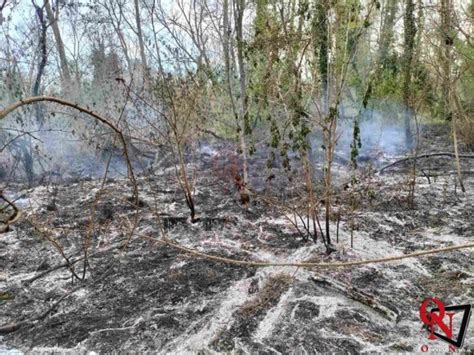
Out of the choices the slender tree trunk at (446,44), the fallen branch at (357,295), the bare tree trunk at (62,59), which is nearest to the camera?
the fallen branch at (357,295)

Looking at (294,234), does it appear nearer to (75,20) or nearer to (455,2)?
(455,2)

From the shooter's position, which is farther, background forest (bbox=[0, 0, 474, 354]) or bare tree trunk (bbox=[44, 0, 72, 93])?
bare tree trunk (bbox=[44, 0, 72, 93])

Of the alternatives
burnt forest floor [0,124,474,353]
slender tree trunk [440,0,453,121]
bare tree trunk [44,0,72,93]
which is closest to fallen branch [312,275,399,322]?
burnt forest floor [0,124,474,353]

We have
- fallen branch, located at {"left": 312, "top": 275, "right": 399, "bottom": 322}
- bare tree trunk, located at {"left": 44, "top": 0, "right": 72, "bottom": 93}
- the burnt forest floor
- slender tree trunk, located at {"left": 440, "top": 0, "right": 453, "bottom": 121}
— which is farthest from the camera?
bare tree trunk, located at {"left": 44, "top": 0, "right": 72, "bottom": 93}

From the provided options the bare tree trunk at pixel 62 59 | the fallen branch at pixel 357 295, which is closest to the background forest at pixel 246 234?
the fallen branch at pixel 357 295

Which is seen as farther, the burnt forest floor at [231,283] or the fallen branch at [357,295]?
the fallen branch at [357,295]

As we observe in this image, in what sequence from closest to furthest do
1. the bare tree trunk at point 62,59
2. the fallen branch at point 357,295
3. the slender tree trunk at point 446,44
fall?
the fallen branch at point 357,295, the slender tree trunk at point 446,44, the bare tree trunk at point 62,59

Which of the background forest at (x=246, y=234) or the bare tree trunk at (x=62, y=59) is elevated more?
the bare tree trunk at (x=62, y=59)

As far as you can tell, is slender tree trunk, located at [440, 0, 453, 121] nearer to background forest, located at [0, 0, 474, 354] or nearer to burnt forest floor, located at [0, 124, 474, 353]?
background forest, located at [0, 0, 474, 354]

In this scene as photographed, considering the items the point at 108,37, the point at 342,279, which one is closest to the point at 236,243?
the point at 342,279

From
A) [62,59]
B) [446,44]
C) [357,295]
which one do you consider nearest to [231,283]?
[357,295]

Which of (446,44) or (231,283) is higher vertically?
(446,44)

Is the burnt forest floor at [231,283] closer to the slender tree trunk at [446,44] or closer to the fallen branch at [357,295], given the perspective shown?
the fallen branch at [357,295]

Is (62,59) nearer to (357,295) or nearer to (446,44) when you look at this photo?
(446,44)
